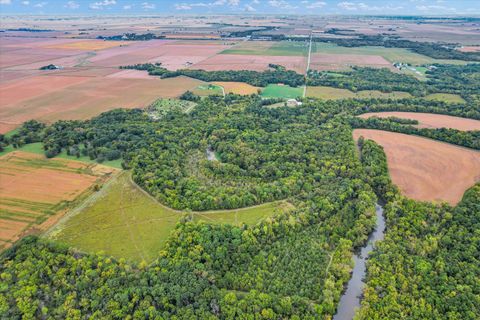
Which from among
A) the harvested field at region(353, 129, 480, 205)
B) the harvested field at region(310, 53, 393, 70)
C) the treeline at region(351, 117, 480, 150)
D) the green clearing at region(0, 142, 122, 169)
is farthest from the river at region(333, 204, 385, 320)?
the harvested field at region(310, 53, 393, 70)

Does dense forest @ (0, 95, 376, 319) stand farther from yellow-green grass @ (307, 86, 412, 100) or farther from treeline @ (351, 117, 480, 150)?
yellow-green grass @ (307, 86, 412, 100)

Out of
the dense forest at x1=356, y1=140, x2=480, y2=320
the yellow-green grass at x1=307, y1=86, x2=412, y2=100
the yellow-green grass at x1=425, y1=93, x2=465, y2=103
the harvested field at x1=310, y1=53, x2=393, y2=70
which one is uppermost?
the harvested field at x1=310, y1=53, x2=393, y2=70

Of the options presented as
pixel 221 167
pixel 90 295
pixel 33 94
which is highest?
pixel 33 94

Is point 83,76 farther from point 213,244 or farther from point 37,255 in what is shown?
point 213,244

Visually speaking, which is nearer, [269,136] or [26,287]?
[26,287]

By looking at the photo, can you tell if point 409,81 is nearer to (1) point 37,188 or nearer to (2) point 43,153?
(2) point 43,153

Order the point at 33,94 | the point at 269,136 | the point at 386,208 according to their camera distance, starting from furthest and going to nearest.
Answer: the point at 33,94 < the point at 269,136 < the point at 386,208

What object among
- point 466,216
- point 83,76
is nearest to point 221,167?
point 466,216

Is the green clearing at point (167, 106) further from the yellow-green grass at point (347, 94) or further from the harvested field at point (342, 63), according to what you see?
the harvested field at point (342, 63)
